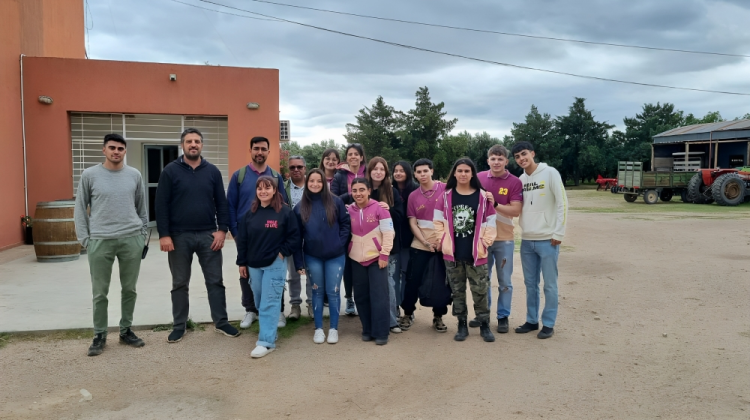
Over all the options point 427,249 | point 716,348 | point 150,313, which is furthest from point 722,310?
point 150,313

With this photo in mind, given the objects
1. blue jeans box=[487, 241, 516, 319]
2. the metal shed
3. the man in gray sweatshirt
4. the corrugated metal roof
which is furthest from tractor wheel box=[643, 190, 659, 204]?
the man in gray sweatshirt

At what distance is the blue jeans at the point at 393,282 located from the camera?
184 inches

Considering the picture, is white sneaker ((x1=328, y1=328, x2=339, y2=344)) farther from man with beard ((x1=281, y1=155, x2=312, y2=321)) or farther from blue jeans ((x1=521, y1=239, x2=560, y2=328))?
blue jeans ((x1=521, y1=239, x2=560, y2=328))

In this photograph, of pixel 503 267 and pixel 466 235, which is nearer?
pixel 466 235

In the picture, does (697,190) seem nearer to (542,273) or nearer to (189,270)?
(542,273)

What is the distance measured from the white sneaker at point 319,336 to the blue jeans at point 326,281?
→ 56 mm

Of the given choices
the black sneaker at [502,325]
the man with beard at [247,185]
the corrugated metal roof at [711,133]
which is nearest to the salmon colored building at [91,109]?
Answer: the man with beard at [247,185]

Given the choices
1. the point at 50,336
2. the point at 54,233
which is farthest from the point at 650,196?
the point at 50,336

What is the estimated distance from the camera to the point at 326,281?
4.54 meters

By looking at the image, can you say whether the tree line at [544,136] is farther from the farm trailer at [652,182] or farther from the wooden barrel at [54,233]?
the wooden barrel at [54,233]

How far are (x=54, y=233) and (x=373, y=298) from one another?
6.07m

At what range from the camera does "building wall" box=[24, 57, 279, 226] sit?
32.2 feet

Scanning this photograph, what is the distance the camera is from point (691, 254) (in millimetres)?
8891

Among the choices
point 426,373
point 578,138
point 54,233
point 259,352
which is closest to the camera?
point 426,373
